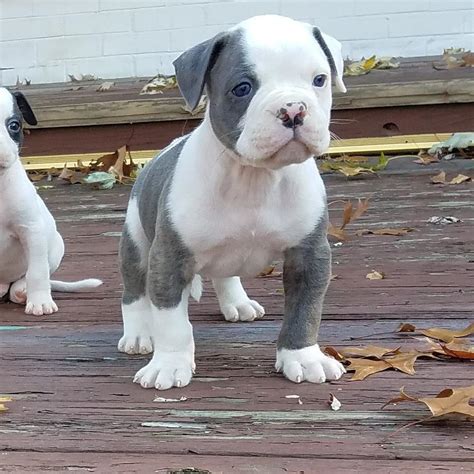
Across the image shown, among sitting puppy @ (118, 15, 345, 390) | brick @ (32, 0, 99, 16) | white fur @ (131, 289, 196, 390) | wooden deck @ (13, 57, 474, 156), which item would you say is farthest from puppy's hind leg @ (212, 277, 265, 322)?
brick @ (32, 0, 99, 16)

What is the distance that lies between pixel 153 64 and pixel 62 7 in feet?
2.72

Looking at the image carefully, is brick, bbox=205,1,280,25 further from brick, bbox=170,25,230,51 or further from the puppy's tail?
the puppy's tail

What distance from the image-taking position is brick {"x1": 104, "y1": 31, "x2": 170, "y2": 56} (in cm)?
757

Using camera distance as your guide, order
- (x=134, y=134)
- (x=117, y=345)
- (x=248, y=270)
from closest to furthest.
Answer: (x=248, y=270) < (x=117, y=345) < (x=134, y=134)

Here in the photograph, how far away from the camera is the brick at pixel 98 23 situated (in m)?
7.57

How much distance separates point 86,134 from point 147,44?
54.5 inches

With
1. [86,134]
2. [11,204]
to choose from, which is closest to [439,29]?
[86,134]

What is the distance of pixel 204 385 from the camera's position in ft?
8.13

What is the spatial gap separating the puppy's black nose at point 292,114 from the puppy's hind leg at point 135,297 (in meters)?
0.84

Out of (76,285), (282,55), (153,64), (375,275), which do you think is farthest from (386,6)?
(282,55)

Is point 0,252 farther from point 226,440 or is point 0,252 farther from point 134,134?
point 134,134

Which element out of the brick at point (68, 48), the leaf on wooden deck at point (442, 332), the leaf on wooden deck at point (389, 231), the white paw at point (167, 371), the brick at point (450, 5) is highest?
the white paw at point (167, 371)

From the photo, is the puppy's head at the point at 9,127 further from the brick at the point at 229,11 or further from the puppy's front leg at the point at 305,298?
the brick at the point at 229,11

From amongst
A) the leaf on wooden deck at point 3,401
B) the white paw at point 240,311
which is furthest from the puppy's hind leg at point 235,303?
the leaf on wooden deck at point 3,401
